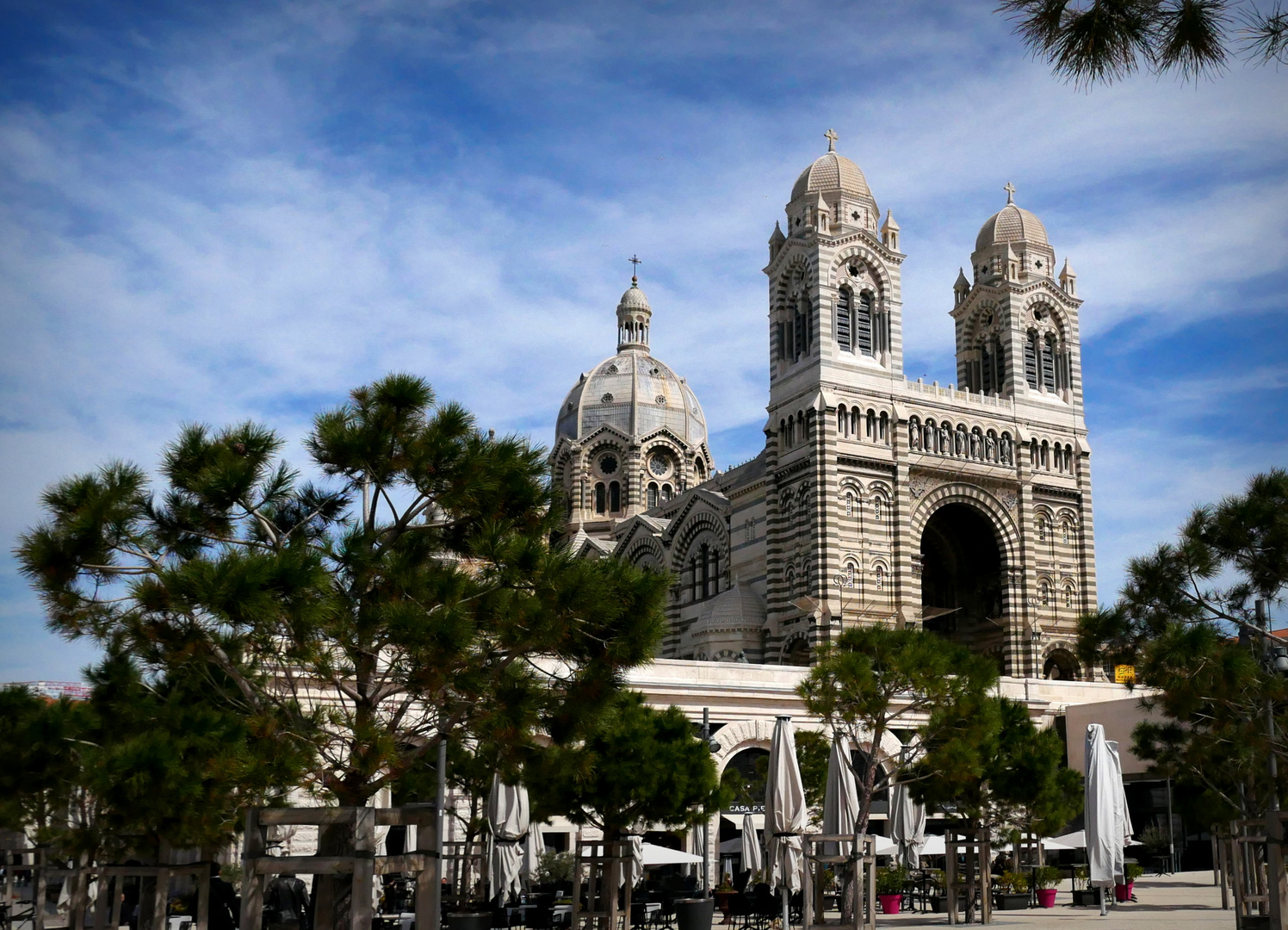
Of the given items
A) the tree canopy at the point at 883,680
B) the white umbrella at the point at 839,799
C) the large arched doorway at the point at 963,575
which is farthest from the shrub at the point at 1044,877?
the large arched doorway at the point at 963,575

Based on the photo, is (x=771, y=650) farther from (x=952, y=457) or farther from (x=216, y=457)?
(x=216, y=457)

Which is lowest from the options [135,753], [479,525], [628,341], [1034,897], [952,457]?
[1034,897]

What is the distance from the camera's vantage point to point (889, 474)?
159ft

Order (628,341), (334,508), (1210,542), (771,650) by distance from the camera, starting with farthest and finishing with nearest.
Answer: (628,341), (771,650), (1210,542), (334,508)

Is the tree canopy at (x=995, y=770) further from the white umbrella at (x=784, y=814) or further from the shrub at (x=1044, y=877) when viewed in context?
the white umbrella at (x=784, y=814)

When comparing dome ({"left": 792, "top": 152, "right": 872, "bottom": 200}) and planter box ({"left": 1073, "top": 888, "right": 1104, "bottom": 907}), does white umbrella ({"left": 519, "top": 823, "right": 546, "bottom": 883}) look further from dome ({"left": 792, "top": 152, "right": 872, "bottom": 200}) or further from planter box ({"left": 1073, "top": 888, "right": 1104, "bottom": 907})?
dome ({"left": 792, "top": 152, "right": 872, "bottom": 200})

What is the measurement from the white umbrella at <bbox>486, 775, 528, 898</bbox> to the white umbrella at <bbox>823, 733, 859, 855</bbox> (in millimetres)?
4904

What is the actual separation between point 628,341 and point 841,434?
121 feet

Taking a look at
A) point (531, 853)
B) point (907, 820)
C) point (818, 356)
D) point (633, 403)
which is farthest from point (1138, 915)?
point (633, 403)

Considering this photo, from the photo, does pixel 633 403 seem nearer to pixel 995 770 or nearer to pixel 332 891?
pixel 995 770

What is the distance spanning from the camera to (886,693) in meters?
22.5

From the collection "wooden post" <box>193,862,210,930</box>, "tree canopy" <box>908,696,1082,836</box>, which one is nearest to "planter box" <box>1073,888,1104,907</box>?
"tree canopy" <box>908,696,1082,836</box>

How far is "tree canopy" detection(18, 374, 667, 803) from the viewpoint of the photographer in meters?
12.1

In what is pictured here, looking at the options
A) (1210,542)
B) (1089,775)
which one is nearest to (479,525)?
(1210,542)
